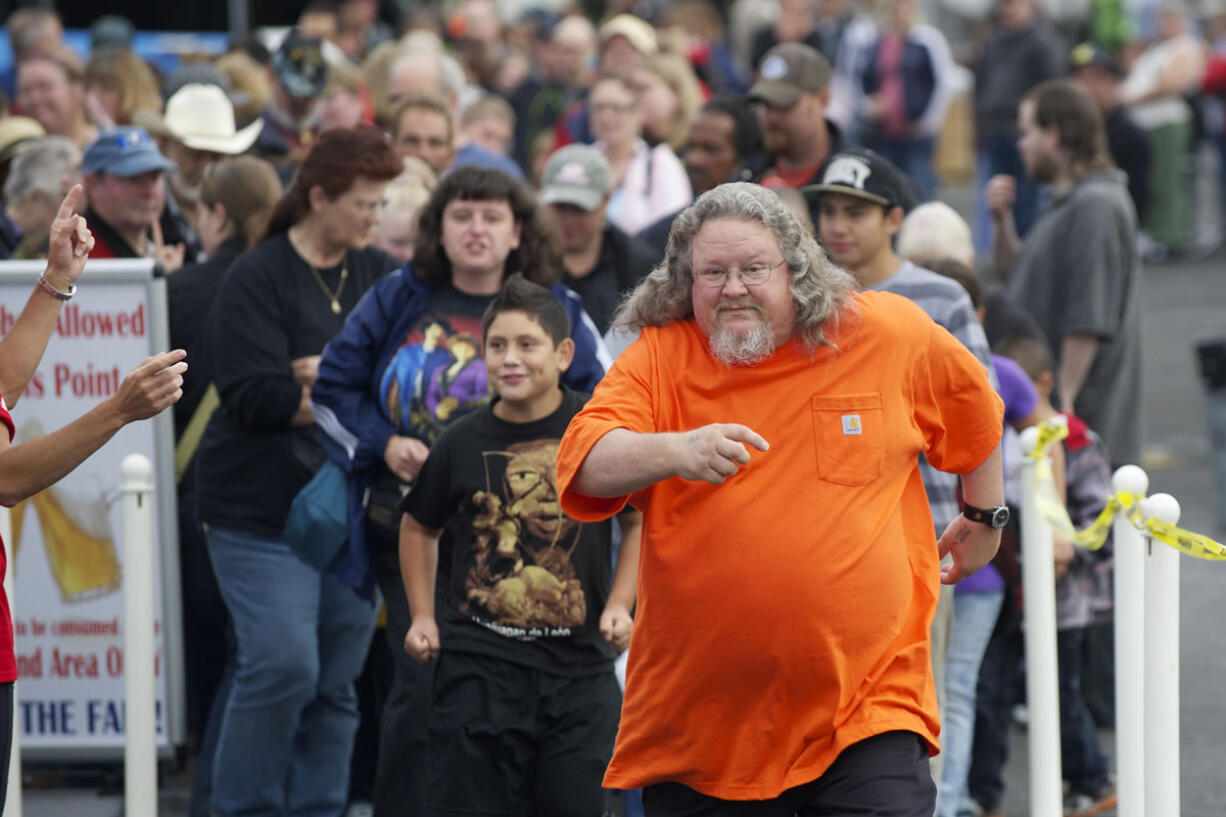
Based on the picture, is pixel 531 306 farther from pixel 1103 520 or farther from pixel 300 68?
pixel 300 68

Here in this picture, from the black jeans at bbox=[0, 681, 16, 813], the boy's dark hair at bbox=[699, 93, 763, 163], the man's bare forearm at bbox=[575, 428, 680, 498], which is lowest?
the black jeans at bbox=[0, 681, 16, 813]

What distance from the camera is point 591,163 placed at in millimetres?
6863

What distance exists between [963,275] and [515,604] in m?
2.12

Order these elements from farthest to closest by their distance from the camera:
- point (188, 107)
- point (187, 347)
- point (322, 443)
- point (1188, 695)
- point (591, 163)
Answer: point (188, 107), point (1188, 695), point (591, 163), point (187, 347), point (322, 443)

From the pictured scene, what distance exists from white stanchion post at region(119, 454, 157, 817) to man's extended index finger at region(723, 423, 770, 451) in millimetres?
2257

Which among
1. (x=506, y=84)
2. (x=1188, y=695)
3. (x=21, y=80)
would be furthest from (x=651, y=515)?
(x=506, y=84)

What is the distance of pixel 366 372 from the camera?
5.27 metres

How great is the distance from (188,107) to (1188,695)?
496 cm

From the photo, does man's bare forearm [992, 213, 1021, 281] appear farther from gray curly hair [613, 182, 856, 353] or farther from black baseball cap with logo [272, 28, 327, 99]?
gray curly hair [613, 182, 856, 353]

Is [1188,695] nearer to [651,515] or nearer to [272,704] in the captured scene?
[272,704]

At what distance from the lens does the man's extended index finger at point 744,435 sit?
10.9 feet

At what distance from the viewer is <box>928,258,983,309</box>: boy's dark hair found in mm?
5969

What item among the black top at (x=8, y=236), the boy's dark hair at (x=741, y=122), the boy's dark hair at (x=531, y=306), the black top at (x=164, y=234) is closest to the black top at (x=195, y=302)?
A: the black top at (x=164, y=234)

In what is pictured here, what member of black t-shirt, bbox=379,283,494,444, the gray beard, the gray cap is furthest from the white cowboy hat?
the gray beard
